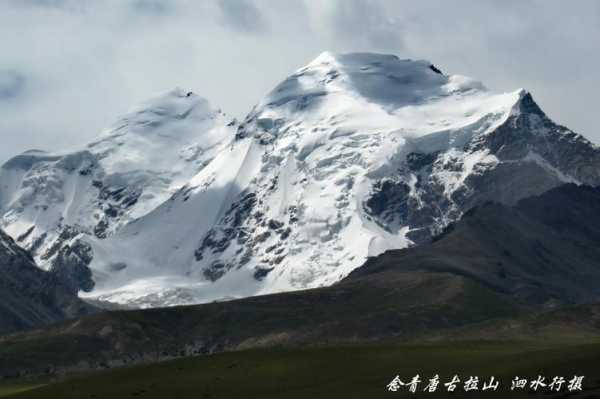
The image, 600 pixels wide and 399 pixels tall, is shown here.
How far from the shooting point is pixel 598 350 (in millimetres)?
179500

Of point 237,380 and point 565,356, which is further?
point 237,380

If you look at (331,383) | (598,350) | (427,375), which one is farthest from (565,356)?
(331,383)

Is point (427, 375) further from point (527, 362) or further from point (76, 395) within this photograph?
point (76, 395)

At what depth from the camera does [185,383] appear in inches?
7712

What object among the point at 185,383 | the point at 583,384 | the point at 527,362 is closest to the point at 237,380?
the point at 185,383

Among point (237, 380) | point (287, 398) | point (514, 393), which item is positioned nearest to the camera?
point (514, 393)

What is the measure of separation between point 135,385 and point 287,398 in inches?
1239

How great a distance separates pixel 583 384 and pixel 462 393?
44.3ft

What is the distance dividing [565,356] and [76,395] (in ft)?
217

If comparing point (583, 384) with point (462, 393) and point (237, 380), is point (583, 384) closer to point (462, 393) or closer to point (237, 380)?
point (462, 393)

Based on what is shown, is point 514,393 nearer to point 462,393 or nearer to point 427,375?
point 462,393

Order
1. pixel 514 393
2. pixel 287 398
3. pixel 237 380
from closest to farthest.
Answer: pixel 514 393, pixel 287 398, pixel 237 380

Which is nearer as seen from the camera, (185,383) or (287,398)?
(287,398)

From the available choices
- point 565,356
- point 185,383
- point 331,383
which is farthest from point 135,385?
point 565,356
